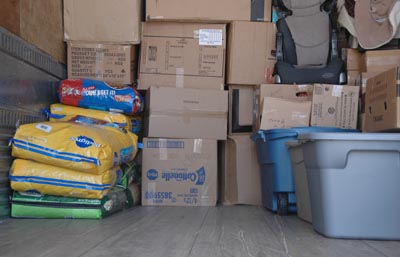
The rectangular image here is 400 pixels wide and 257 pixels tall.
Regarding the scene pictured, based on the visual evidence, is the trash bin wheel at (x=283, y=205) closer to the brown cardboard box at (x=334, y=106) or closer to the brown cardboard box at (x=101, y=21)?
the brown cardboard box at (x=334, y=106)

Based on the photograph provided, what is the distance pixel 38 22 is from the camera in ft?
7.59

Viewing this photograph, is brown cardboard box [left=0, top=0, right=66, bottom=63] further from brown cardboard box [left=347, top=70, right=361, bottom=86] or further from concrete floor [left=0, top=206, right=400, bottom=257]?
brown cardboard box [left=347, top=70, right=361, bottom=86]

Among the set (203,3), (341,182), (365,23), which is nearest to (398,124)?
(341,182)

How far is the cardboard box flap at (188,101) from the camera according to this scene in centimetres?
267

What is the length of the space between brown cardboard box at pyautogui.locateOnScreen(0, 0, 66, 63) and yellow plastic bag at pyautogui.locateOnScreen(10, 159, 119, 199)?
67 centimetres

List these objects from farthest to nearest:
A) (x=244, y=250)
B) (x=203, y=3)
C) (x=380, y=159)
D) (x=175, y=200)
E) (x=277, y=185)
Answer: (x=203, y=3)
(x=175, y=200)
(x=277, y=185)
(x=380, y=159)
(x=244, y=250)

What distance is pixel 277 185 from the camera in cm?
228

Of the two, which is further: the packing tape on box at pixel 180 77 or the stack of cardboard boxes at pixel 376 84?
the packing tape on box at pixel 180 77

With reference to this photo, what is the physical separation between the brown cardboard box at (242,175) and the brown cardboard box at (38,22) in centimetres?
126

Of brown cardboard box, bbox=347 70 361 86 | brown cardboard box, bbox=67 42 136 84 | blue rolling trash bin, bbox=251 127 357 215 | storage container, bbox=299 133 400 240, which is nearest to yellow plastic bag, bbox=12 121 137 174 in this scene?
brown cardboard box, bbox=67 42 136 84

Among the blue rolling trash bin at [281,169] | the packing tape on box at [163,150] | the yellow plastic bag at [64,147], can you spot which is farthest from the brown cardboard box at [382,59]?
the yellow plastic bag at [64,147]

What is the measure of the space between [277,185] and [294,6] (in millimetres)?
1309

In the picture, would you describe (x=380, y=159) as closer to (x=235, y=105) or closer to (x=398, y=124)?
(x=398, y=124)

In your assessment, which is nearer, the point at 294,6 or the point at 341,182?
the point at 341,182
